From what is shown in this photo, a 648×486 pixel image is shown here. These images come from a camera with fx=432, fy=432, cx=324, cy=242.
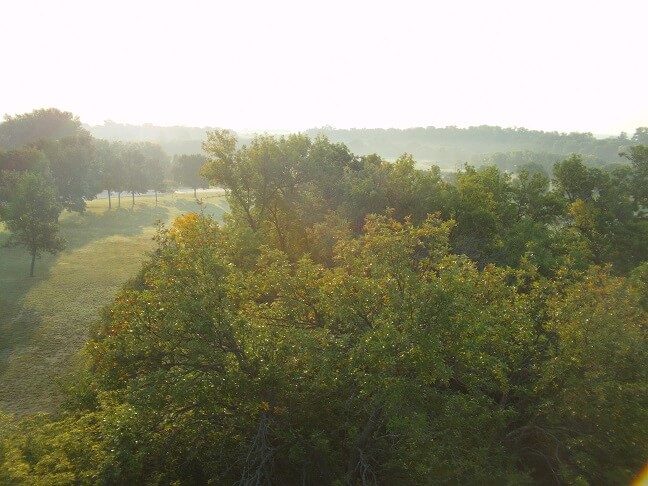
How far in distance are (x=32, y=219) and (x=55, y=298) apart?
933cm

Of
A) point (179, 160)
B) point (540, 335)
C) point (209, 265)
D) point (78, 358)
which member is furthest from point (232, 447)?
point (179, 160)

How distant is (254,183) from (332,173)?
20.8ft

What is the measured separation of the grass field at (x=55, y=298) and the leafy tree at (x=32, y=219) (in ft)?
10.1

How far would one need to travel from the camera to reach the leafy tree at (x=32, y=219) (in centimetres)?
4078

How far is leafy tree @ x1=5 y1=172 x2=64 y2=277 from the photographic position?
134 ft

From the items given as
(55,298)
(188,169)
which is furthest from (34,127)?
(55,298)

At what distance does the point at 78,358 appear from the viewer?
27531 millimetres

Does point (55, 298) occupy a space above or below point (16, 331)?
above

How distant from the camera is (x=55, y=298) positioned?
120 ft

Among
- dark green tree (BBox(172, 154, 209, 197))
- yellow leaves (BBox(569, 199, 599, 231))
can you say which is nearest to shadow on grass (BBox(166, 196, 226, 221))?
dark green tree (BBox(172, 154, 209, 197))

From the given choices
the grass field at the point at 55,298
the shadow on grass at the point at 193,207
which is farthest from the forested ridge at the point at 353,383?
the shadow on grass at the point at 193,207

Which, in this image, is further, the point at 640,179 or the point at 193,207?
the point at 193,207

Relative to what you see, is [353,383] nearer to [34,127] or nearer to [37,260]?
[37,260]

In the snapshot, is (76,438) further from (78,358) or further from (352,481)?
(78,358)
